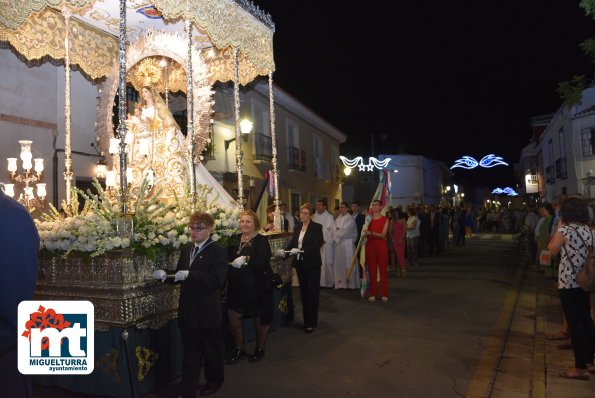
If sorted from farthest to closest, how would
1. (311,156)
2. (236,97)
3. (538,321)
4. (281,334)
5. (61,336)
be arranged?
(311,156), (236,97), (538,321), (281,334), (61,336)

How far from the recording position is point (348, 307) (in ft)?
29.3

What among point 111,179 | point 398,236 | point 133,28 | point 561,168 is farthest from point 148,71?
point 561,168

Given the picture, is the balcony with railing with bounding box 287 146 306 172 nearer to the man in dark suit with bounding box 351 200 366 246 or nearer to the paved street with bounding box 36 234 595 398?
the man in dark suit with bounding box 351 200 366 246

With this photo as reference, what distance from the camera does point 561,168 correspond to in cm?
2995

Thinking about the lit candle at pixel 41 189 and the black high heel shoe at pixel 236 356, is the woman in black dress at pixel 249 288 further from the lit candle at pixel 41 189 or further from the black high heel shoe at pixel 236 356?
the lit candle at pixel 41 189

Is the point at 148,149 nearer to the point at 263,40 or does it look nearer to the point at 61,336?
the point at 263,40

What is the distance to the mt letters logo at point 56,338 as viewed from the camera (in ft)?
9.20

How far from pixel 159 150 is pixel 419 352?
5.06 m

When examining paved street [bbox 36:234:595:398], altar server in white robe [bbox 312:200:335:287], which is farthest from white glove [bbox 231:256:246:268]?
altar server in white robe [bbox 312:200:335:287]

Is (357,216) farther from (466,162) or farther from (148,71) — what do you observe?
(466,162)

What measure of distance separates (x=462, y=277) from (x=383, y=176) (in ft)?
11.1

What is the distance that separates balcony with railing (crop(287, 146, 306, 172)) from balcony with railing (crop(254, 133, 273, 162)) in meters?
2.78

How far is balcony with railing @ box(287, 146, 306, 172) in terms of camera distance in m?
23.9

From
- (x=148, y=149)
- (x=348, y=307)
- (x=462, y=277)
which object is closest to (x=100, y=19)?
(x=148, y=149)
